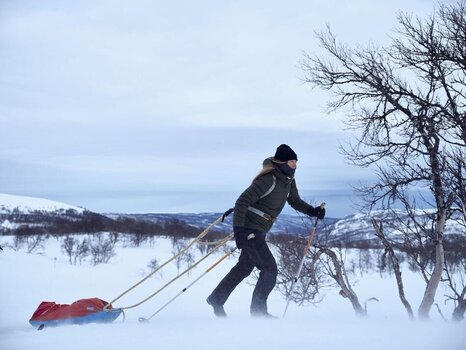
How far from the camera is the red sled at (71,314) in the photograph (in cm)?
509

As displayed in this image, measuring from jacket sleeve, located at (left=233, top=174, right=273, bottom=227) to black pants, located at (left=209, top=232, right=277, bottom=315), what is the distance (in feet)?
0.94

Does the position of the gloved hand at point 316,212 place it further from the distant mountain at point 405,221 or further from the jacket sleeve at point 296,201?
the distant mountain at point 405,221

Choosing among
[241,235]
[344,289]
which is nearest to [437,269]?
[344,289]

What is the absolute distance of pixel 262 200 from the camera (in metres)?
5.34

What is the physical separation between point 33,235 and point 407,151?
106m

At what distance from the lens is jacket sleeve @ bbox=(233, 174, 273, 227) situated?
5133mm

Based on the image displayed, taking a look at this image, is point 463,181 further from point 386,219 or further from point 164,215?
point 164,215

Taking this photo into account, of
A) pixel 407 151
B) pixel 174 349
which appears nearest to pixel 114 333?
pixel 174 349

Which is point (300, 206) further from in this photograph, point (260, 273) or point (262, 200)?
point (260, 273)

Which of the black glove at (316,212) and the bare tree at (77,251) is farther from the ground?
the black glove at (316,212)

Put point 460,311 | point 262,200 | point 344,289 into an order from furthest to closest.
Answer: point 344,289 < point 460,311 < point 262,200

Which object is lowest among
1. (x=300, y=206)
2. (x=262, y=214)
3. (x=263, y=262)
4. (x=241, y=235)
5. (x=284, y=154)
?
(x=263, y=262)

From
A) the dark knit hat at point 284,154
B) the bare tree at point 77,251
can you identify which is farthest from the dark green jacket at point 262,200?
the bare tree at point 77,251

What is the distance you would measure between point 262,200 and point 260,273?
814 millimetres
